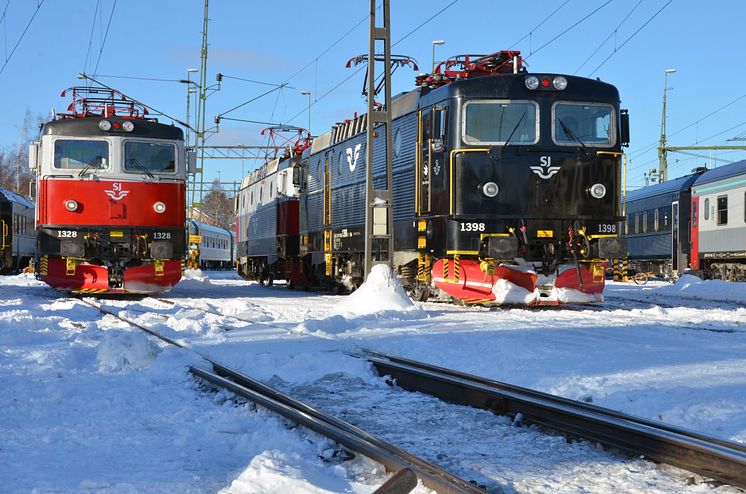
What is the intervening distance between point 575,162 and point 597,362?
23.0ft

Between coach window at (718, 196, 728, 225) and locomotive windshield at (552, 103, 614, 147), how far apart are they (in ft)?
35.0

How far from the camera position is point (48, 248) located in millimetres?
17672

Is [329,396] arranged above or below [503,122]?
below

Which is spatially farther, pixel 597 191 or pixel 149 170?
pixel 149 170

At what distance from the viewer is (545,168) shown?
14078 millimetres

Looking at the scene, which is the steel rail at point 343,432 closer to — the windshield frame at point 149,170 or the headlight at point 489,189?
the headlight at point 489,189

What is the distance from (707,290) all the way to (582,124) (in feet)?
27.9

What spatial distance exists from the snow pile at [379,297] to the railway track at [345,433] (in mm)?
5786

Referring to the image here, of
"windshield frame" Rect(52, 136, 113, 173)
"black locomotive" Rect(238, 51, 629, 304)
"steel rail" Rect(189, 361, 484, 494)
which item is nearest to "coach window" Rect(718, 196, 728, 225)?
"black locomotive" Rect(238, 51, 629, 304)

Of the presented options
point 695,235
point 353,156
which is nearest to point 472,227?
point 353,156

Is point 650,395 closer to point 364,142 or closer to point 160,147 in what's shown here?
point 364,142

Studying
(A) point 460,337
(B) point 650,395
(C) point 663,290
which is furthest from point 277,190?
(B) point 650,395

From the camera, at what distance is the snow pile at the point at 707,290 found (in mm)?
18864

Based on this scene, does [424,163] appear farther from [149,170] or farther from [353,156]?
[149,170]
